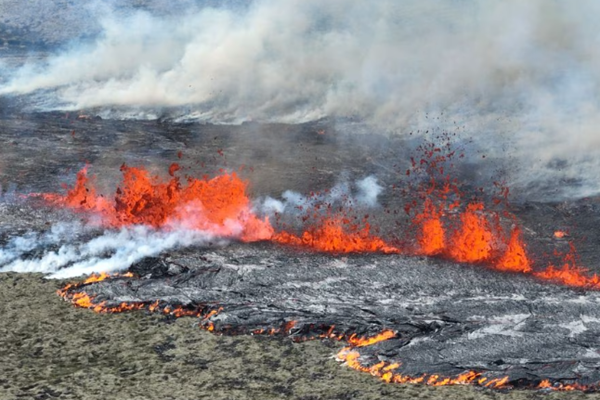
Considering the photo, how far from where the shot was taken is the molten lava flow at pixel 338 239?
43.5 feet

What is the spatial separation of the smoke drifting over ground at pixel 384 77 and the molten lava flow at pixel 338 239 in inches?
176

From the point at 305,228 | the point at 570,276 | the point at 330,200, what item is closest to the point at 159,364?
the point at 305,228

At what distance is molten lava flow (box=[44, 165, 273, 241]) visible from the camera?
14.0 meters

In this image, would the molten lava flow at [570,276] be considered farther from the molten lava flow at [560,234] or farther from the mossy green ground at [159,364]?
the mossy green ground at [159,364]

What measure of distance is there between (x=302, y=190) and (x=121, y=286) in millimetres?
5684

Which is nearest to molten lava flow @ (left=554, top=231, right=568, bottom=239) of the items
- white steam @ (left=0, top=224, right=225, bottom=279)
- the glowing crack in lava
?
the glowing crack in lava

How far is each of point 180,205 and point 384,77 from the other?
1255cm

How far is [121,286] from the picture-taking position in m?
11.5

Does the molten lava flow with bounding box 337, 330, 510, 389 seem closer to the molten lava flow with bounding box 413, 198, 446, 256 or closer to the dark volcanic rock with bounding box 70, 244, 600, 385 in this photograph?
the dark volcanic rock with bounding box 70, 244, 600, 385

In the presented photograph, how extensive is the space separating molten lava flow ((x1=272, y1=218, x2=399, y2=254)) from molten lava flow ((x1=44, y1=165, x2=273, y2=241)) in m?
0.55

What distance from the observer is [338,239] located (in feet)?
44.6

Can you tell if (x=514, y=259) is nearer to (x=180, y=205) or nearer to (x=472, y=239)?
(x=472, y=239)

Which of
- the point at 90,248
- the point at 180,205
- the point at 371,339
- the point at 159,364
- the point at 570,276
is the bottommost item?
the point at 570,276

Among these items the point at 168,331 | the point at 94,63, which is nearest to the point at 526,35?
the point at 94,63
